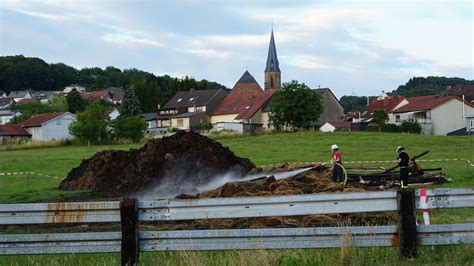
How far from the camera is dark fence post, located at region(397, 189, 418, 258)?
314 inches

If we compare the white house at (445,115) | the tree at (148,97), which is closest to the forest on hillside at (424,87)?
the tree at (148,97)

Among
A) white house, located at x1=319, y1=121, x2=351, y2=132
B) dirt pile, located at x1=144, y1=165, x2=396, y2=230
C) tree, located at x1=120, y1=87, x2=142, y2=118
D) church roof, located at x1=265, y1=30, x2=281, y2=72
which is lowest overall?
dirt pile, located at x1=144, y1=165, x2=396, y2=230

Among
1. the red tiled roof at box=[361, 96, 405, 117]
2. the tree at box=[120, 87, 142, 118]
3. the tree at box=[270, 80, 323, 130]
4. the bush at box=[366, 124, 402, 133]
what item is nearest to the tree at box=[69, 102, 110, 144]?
the tree at box=[270, 80, 323, 130]

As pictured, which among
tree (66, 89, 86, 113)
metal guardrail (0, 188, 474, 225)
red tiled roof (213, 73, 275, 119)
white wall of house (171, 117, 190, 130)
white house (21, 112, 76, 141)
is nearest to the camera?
metal guardrail (0, 188, 474, 225)

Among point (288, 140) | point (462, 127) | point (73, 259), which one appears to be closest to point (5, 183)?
point (73, 259)

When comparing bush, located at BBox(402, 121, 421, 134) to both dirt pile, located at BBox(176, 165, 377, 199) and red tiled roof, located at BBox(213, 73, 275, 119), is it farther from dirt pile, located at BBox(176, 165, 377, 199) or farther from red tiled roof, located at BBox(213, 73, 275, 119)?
dirt pile, located at BBox(176, 165, 377, 199)

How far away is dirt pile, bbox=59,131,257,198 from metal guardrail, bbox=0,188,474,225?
579 inches

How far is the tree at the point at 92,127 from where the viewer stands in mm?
63656

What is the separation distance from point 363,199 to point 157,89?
13587cm

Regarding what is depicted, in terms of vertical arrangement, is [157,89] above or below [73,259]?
above

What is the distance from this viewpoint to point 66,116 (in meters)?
99.4

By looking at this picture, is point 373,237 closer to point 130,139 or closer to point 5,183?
point 5,183

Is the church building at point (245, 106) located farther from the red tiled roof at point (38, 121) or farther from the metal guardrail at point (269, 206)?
the metal guardrail at point (269, 206)

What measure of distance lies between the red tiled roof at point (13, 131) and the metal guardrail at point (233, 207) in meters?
88.4
